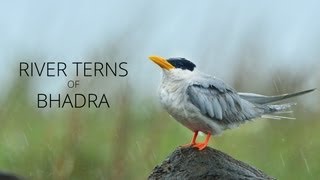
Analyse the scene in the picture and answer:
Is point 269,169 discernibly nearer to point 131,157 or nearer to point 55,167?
point 131,157

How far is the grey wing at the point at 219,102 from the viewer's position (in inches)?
157

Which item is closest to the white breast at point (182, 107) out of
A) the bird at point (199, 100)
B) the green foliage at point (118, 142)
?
the bird at point (199, 100)

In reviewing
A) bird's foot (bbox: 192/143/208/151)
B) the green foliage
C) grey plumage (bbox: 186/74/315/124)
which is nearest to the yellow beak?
grey plumage (bbox: 186/74/315/124)

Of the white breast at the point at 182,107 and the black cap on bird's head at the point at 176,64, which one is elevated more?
the black cap on bird's head at the point at 176,64

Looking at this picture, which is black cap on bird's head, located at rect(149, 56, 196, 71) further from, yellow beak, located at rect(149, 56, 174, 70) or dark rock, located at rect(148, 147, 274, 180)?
dark rock, located at rect(148, 147, 274, 180)

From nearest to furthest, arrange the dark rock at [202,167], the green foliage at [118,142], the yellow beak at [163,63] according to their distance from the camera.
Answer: the dark rock at [202,167], the yellow beak at [163,63], the green foliage at [118,142]

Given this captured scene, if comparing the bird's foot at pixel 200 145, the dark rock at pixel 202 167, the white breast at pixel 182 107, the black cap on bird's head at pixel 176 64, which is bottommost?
the dark rock at pixel 202 167

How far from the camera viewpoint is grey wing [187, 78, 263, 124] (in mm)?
3996

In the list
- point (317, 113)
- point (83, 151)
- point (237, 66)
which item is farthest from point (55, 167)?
point (317, 113)

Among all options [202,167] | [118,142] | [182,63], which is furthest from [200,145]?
[118,142]

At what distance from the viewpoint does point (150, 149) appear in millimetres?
5441

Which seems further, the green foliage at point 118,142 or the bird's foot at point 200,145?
the green foliage at point 118,142

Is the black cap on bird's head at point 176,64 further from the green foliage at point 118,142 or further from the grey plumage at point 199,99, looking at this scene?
the green foliage at point 118,142

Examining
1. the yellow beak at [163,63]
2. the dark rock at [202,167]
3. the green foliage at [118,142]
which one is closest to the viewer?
the dark rock at [202,167]
